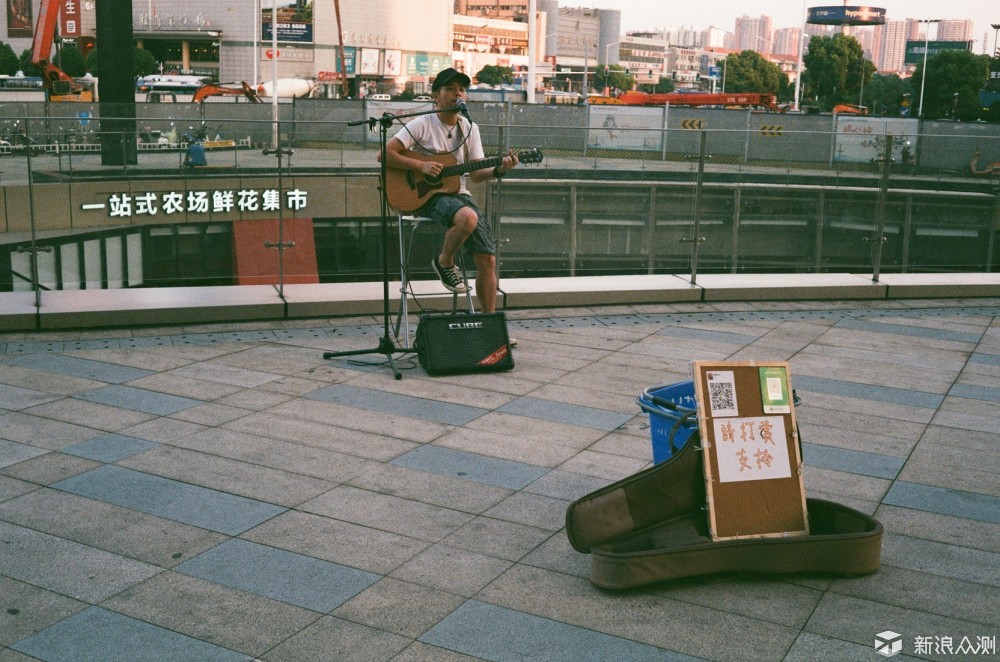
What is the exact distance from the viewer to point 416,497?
4980 mm

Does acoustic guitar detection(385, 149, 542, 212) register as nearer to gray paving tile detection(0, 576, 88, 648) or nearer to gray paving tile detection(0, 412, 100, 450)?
gray paving tile detection(0, 412, 100, 450)

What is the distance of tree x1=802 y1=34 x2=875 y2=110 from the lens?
96.8m

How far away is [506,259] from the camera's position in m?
10.0

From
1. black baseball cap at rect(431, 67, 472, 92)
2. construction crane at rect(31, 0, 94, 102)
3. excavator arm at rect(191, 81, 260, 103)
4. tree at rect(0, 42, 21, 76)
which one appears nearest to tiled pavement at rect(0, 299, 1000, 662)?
black baseball cap at rect(431, 67, 472, 92)

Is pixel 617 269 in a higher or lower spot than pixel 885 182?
lower

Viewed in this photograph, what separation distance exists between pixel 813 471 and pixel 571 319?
12.9ft

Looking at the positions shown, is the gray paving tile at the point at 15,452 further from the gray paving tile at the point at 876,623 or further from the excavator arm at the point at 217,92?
the excavator arm at the point at 217,92

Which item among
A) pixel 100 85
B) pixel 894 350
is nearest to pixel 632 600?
pixel 894 350

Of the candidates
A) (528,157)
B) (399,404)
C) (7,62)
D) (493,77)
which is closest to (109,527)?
(399,404)

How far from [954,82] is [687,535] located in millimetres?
85342

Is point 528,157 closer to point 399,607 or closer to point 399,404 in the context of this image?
point 399,404

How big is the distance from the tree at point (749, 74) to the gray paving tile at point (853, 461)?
375 feet

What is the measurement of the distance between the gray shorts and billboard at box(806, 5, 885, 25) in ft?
530

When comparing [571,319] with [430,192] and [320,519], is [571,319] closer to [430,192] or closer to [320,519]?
[430,192]
